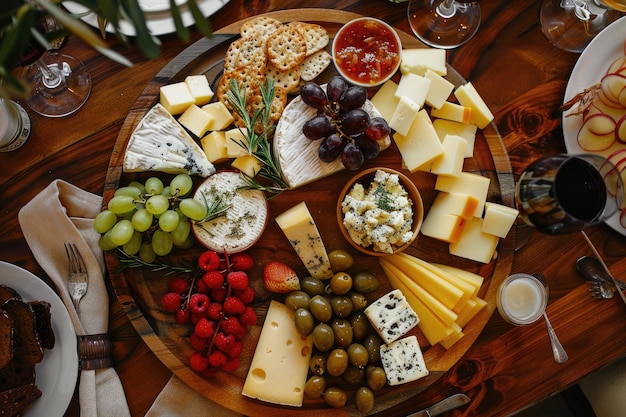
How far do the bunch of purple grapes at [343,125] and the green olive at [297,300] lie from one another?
0.40 metres

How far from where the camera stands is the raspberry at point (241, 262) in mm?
1568

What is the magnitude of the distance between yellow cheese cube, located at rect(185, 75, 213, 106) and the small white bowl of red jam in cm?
40

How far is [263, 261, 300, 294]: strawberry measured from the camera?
1.58m

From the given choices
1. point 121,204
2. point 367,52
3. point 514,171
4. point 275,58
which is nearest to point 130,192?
point 121,204

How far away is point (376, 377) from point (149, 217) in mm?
801

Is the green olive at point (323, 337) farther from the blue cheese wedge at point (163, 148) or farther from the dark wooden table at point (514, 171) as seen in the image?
the blue cheese wedge at point (163, 148)

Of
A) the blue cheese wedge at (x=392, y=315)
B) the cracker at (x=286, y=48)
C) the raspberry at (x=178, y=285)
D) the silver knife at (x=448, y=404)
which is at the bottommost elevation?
the silver knife at (x=448, y=404)

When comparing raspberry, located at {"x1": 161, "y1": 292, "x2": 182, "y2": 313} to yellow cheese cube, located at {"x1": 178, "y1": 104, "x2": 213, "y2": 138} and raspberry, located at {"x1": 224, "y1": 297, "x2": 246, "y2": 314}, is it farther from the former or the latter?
yellow cheese cube, located at {"x1": 178, "y1": 104, "x2": 213, "y2": 138}

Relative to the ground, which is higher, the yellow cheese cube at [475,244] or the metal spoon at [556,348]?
the yellow cheese cube at [475,244]

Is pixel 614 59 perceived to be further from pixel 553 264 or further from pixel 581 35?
pixel 553 264

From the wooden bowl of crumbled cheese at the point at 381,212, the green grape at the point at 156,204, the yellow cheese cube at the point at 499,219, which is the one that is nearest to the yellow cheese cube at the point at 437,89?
the wooden bowl of crumbled cheese at the point at 381,212

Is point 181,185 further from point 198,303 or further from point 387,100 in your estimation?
point 387,100

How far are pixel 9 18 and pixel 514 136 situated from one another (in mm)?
1442

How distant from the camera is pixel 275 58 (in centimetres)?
162
